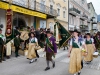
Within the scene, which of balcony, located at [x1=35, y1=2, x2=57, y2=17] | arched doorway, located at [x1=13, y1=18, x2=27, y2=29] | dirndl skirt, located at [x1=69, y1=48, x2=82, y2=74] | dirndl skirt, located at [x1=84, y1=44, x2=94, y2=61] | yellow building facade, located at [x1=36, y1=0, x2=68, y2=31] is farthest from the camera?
yellow building facade, located at [x1=36, y1=0, x2=68, y2=31]

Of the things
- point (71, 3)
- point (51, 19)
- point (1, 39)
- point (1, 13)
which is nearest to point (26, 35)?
point (1, 39)

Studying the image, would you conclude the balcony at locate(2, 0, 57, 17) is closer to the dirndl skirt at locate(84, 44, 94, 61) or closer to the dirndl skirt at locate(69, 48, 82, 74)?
the dirndl skirt at locate(84, 44, 94, 61)

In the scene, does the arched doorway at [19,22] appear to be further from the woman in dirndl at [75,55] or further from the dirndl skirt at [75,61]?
the dirndl skirt at [75,61]

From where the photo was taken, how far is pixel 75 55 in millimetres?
5938

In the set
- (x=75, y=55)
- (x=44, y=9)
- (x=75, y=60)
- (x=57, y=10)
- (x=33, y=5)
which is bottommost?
(x=75, y=60)

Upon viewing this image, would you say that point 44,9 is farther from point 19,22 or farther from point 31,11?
point 31,11

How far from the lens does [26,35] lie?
11.3m

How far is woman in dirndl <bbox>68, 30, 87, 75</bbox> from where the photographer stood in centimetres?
586

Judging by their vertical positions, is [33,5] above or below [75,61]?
above

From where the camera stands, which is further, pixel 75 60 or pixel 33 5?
Answer: pixel 33 5

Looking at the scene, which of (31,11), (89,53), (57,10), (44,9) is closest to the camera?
(89,53)

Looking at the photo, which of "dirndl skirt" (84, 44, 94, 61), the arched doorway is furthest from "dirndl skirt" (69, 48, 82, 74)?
the arched doorway

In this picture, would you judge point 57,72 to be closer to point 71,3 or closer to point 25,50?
point 25,50

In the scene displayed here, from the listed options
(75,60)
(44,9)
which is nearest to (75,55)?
(75,60)
